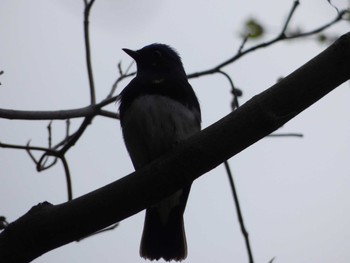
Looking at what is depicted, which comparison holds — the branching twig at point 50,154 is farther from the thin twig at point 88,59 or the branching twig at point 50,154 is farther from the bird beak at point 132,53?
the bird beak at point 132,53

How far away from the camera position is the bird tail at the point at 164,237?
188 inches

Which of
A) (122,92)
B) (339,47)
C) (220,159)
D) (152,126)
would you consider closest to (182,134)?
(152,126)

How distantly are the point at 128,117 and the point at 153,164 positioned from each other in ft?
5.07

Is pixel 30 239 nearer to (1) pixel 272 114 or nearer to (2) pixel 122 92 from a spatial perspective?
(1) pixel 272 114

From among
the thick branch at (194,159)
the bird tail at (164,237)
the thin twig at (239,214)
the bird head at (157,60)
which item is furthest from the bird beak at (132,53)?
the thick branch at (194,159)

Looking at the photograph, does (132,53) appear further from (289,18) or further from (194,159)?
(194,159)

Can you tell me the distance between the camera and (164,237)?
4840 millimetres

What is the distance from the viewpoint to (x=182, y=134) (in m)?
4.35

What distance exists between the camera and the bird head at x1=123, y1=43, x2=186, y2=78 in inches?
205

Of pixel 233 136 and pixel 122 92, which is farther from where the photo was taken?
pixel 122 92

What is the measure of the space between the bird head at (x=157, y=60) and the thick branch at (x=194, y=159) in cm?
231

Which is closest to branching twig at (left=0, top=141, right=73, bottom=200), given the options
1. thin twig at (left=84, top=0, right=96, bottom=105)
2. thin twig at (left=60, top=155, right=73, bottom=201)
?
thin twig at (left=60, top=155, right=73, bottom=201)

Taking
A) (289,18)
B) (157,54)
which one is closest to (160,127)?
(289,18)

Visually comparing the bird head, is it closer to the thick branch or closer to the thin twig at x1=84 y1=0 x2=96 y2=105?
the thin twig at x1=84 y1=0 x2=96 y2=105
